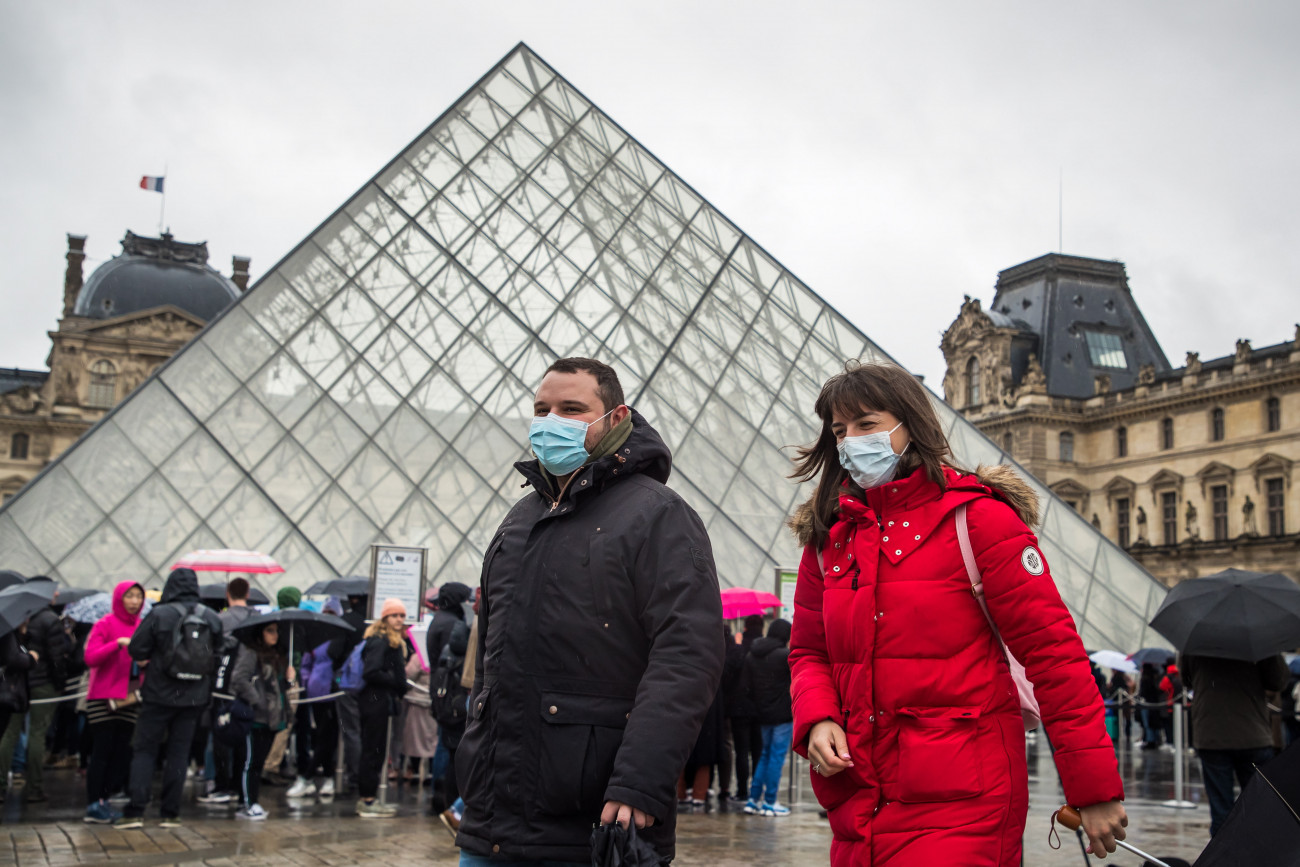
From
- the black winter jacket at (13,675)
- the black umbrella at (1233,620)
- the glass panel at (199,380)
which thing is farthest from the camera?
the glass panel at (199,380)

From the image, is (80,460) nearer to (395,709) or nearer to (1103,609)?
(395,709)

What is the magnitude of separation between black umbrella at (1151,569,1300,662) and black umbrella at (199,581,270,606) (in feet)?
29.4

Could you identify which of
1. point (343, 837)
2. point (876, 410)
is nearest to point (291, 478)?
point (343, 837)

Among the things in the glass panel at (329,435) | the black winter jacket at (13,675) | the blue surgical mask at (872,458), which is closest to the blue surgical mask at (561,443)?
the blue surgical mask at (872,458)

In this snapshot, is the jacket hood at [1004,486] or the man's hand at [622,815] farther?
the jacket hood at [1004,486]

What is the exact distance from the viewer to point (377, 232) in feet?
58.5

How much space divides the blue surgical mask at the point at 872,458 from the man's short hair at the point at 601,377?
561mm

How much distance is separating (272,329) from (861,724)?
1464 cm

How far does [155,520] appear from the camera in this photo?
1388 cm

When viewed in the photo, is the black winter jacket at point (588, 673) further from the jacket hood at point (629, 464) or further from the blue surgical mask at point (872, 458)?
the blue surgical mask at point (872, 458)

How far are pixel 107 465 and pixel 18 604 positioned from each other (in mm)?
6761

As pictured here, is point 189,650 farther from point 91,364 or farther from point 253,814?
point 91,364

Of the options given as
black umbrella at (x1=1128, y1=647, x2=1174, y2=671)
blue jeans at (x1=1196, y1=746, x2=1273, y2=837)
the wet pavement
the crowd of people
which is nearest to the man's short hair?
the wet pavement

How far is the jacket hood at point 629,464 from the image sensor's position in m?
2.79
